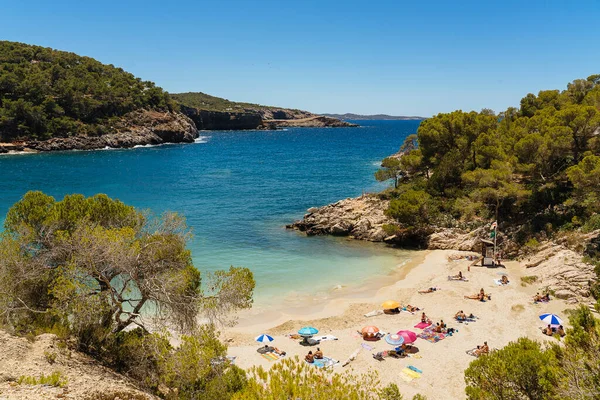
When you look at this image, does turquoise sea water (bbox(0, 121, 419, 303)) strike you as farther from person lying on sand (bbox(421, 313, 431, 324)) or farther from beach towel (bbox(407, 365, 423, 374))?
beach towel (bbox(407, 365, 423, 374))

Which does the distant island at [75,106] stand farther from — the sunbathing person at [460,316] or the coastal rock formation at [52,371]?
the sunbathing person at [460,316]

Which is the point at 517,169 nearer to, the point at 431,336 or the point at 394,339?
the point at 431,336

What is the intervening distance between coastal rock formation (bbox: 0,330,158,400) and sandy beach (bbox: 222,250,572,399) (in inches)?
268

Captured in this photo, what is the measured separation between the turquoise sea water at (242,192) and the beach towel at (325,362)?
7.44 m

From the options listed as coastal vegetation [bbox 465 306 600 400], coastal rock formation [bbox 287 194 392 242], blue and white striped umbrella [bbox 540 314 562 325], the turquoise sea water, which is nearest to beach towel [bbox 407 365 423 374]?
coastal vegetation [bbox 465 306 600 400]

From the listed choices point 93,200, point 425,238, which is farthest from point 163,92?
point 93,200

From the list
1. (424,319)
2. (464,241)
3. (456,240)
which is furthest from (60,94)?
(424,319)

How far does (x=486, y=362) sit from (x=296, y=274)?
18.0 m

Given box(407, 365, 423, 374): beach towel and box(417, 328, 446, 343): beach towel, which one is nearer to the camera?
box(407, 365, 423, 374): beach towel

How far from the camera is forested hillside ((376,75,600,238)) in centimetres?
2711

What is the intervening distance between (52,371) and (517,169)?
31.1m

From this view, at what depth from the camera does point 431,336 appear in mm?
18156

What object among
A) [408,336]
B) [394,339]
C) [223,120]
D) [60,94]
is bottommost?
Result: [394,339]

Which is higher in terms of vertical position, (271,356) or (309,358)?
(309,358)
